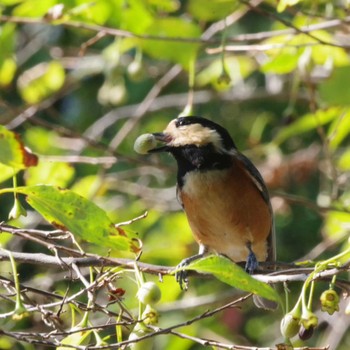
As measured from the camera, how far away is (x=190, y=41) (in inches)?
155

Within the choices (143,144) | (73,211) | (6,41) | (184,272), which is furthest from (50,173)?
(73,211)

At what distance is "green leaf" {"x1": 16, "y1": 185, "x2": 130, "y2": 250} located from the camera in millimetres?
2352

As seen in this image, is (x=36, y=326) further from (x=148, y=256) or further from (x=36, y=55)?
(x=36, y=55)

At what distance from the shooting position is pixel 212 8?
3643 mm

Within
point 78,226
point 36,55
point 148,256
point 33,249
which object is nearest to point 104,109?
point 36,55

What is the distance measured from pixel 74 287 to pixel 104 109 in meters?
1.94

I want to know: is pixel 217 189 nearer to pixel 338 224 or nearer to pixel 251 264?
pixel 251 264

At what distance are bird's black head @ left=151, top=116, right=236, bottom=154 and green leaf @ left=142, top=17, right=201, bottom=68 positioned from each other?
30cm

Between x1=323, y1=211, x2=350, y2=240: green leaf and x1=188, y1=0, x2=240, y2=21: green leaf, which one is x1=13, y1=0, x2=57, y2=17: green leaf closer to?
x1=188, y1=0, x2=240, y2=21: green leaf

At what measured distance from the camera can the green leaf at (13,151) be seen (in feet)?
7.16

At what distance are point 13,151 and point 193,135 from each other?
1970 mm

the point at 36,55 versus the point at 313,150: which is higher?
the point at 36,55

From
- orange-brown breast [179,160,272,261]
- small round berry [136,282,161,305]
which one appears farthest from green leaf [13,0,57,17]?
small round berry [136,282,161,305]

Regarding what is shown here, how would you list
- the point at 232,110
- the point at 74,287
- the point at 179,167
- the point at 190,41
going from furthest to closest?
the point at 232,110, the point at 74,287, the point at 179,167, the point at 190,41
